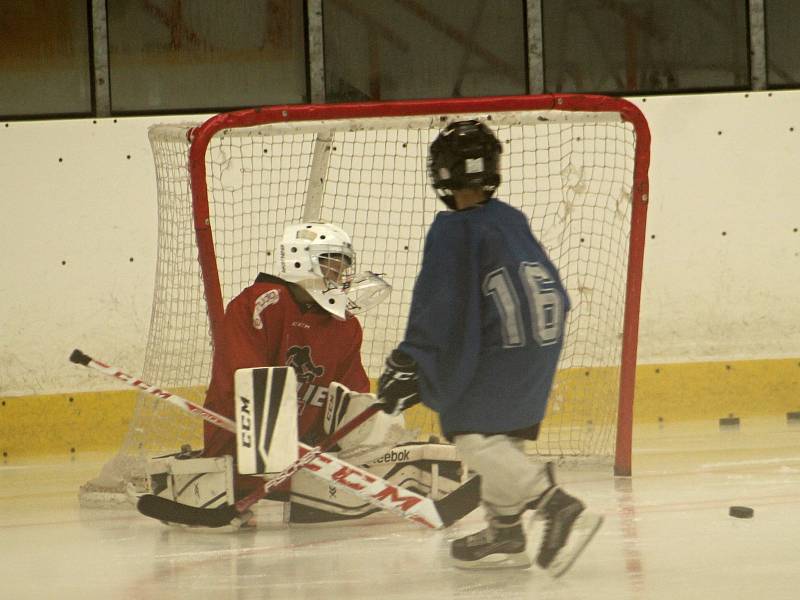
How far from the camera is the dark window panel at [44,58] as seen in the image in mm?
6363

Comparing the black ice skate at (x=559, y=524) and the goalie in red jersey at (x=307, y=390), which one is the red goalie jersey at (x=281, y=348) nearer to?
the goalie in red jersey at (x=307, y=390)

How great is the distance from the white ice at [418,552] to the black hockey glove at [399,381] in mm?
441

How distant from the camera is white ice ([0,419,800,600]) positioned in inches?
115

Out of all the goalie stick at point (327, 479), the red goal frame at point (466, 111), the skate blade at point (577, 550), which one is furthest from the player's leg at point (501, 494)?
the red goal frame at point (466, 111)

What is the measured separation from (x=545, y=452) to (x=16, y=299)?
8.52 ft

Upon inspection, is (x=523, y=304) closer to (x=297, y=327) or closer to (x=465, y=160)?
(x=465, y=160)

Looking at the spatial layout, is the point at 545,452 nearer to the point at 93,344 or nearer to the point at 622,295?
the point at 622,295

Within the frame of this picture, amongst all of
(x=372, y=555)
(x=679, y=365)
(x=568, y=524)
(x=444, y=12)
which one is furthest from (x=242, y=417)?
(x=444, y=12)

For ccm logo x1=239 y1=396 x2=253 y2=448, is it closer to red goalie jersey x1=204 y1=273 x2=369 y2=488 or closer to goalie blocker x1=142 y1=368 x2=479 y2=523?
goalie blocker x1=142 y1=368 x2=479 y2=523

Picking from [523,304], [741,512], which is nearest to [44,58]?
[523,304]

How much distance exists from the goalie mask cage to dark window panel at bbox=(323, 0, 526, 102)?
0.52 m

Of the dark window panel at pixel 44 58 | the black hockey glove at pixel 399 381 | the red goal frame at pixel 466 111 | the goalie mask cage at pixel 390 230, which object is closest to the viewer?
the black hockey glove at pixel 399 381

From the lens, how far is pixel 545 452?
17.4 ft

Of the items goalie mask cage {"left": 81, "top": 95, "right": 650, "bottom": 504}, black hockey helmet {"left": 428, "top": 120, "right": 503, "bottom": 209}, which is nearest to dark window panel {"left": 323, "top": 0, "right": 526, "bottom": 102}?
goalie mask cage {"left": 81, "top": 95, "right": 650, "bottom": 504}
